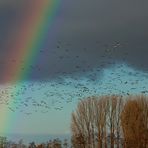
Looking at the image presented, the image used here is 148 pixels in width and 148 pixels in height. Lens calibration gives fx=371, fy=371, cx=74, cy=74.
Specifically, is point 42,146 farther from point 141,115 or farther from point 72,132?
point 141,115

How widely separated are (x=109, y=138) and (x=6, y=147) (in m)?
24.8

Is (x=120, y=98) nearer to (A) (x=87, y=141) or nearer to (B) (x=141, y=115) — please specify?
(B) (x=141, y=115)

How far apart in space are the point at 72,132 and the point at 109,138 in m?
7.78

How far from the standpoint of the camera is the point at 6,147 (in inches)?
3359

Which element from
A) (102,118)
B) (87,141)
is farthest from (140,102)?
(87,141)

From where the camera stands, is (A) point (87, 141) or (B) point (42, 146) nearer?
(A) point (87, 141)

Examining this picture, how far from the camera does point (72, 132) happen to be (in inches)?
2960

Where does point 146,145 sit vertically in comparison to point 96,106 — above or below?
below

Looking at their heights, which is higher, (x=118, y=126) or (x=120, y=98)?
(x=120, y=98)

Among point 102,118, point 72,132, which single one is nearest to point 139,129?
point 102,118

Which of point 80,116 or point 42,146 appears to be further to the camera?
point 42,146

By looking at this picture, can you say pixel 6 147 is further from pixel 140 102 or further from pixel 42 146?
pixel 140 102

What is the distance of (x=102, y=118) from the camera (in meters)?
75.1

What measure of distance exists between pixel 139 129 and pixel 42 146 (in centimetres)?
2204
